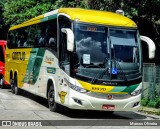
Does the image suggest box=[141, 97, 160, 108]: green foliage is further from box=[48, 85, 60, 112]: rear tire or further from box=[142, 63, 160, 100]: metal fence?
box=[48, 85, 60, 112]: rear tire

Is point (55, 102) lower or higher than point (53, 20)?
lower

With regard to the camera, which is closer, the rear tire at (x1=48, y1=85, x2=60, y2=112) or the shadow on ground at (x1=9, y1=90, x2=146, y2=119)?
the shadow on ground at (x1=9, y1=90, x2=146, y2=119)

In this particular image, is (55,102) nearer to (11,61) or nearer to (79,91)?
(79,91)

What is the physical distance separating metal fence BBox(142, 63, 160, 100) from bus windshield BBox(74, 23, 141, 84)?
543cm

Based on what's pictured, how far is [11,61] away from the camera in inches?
816

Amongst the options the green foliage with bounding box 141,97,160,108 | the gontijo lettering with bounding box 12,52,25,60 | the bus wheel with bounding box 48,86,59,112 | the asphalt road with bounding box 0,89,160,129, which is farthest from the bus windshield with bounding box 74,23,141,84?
the gontijo lettering with bounding box 12,52,25,60

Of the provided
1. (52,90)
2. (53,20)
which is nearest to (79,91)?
(52,90)

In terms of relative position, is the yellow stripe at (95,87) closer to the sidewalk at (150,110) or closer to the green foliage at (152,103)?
the sidewalk at (150,110)

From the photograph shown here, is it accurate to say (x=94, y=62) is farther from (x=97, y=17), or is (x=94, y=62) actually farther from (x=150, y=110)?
A: (x=150, y=110)

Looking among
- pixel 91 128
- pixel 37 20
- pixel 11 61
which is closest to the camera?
pixel 91 128

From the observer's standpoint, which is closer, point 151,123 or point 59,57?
point 151,123

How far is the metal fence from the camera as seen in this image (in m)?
17.8

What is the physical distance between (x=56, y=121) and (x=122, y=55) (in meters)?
2.91

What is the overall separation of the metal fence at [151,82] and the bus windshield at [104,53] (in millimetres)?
5434
